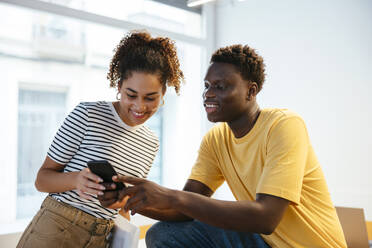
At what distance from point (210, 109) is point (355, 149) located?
207cm

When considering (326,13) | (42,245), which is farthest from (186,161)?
(42,245)

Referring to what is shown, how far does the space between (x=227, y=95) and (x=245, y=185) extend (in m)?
0.44

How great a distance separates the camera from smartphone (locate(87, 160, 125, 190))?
1357 mm

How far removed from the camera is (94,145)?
1669 mm

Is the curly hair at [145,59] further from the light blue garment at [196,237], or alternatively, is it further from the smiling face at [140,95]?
the light blue garment at [196,237]


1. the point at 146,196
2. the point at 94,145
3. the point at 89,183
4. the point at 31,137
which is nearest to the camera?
the point at 146,196

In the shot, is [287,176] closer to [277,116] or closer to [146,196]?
[277,116]

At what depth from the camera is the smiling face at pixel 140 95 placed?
1.68m

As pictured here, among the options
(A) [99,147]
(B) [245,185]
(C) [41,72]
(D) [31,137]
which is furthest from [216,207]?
(C) [41,72]

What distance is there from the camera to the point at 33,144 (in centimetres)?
343

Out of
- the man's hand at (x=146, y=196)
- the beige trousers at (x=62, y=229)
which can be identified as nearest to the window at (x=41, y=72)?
the beige trousers at (x=62, y=229)

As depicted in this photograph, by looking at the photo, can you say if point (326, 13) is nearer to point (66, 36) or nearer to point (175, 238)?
point (66, 36)

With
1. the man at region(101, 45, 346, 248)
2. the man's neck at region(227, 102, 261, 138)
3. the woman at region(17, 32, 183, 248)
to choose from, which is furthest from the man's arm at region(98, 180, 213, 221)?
the man's neck at region(227, 102, 261, 138)

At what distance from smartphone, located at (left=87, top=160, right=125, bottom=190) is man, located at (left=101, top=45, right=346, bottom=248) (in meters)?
0.06
